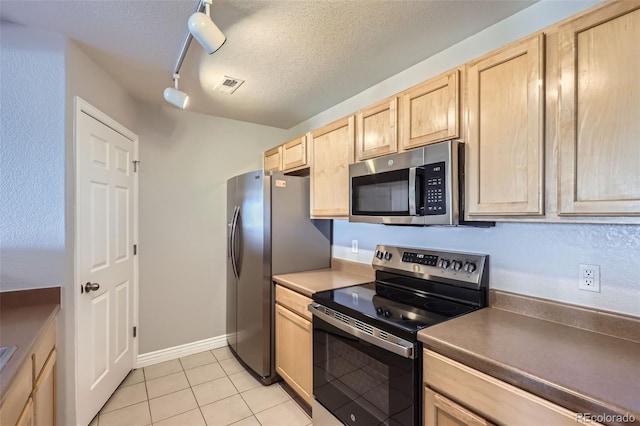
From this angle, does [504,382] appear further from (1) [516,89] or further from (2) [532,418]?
(1) [516,89]

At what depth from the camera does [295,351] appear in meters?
2.16

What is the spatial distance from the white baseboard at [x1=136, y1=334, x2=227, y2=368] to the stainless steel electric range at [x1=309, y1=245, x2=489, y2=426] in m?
1.67

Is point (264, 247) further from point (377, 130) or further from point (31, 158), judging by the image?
point (31, 158)

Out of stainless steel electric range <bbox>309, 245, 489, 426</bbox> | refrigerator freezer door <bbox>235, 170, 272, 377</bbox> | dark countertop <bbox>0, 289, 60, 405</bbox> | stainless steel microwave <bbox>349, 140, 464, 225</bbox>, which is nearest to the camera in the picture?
dark countertop <bbox>0, 289, 60, 405</bbox>

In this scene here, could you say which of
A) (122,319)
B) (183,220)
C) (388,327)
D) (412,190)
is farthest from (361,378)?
(183,220)

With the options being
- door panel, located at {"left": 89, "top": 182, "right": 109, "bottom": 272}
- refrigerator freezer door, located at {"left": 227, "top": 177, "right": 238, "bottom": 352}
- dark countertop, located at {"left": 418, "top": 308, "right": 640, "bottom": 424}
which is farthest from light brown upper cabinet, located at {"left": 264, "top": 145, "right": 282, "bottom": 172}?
dark countertop, located at {"left": 418, "top": 308, "right": 640, "bottom": 424}

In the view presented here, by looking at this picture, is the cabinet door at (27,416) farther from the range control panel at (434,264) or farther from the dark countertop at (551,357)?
the range control panel at (434,264)

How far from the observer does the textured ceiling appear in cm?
151

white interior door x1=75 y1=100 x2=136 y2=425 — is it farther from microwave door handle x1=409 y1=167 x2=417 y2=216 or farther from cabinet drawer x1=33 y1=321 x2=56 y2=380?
microwave door handle x1=409 y1=167 x2=417 y2=216

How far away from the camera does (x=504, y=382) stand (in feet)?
3.23

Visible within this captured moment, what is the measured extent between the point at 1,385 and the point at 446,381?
146 cm

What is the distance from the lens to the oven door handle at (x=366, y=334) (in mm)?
1294

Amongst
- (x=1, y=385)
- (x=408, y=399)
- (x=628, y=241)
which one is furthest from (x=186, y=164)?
(x=628, y=241)

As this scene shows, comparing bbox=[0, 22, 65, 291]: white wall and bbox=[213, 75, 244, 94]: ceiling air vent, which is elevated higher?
bbox=[213, 75, 244, 94]: ceiling air vent
